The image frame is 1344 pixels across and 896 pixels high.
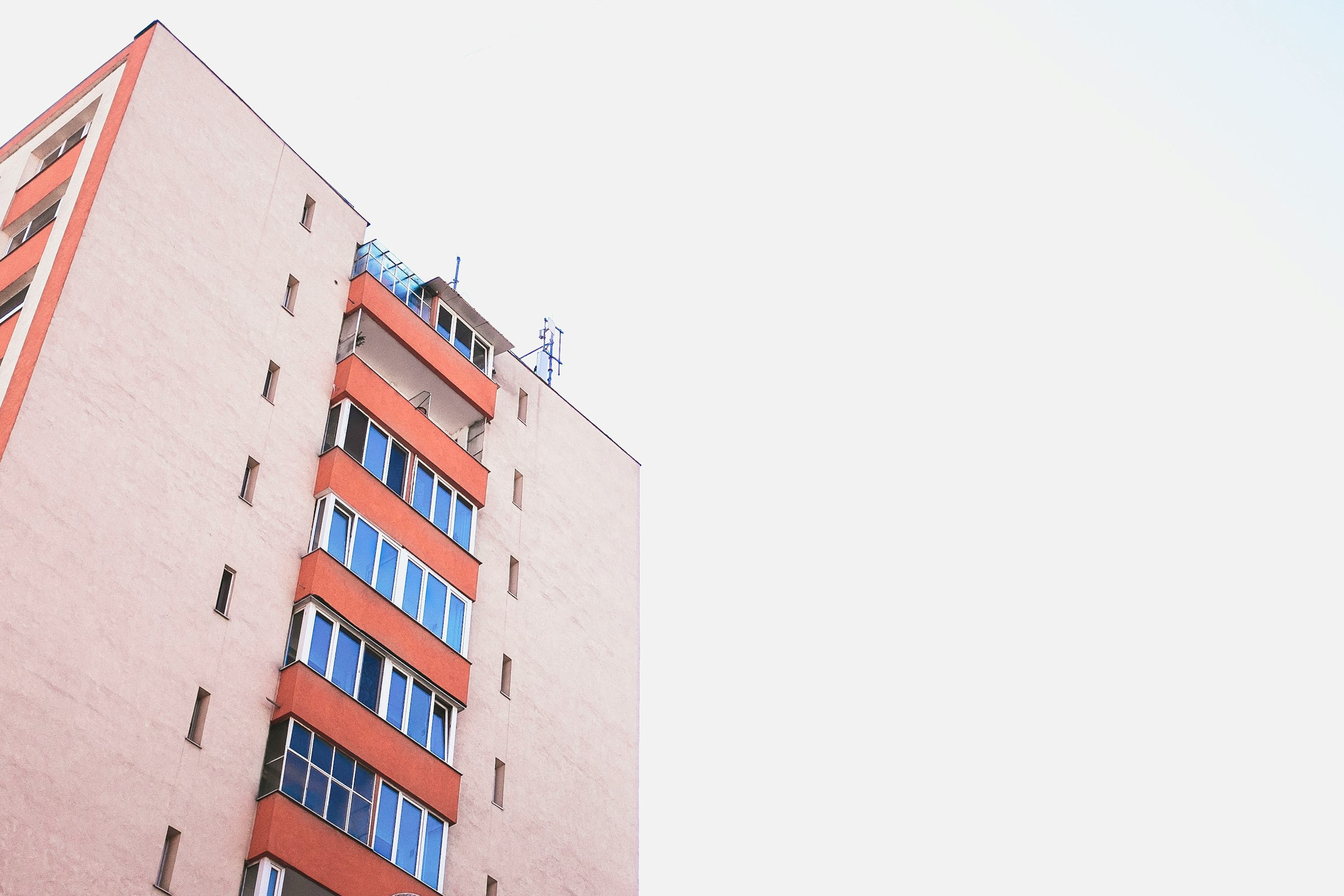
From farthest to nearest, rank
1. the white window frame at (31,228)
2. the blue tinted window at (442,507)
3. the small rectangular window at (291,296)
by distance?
the blue tinted window at (442,507)
the small rectangular window at (291,296)
the white window frame at (31,228)

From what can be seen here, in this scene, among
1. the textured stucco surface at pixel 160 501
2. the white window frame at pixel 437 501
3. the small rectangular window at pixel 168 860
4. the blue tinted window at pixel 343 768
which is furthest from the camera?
the white window frame at pixel 437 501

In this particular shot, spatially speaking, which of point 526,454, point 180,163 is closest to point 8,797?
point 180,163

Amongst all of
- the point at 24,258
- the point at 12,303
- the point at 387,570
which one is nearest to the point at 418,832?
the point at 387,570

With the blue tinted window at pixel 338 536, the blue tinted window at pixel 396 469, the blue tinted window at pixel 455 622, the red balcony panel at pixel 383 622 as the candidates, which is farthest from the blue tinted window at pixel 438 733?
the blue tinted window at pixel 396 469

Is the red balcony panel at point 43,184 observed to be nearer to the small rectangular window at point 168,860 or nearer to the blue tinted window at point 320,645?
the blue tinted window at point 320,645

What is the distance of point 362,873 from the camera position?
31578 mm

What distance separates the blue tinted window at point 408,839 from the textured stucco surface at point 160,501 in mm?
4036

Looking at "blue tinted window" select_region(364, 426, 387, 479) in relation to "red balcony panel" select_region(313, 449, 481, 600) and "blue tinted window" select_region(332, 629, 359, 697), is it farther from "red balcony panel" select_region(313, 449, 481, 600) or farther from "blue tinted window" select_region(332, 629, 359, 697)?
"blue tinted window" select_region(332, 629, 359, 697)

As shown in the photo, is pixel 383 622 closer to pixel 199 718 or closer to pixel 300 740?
pixel 300 740

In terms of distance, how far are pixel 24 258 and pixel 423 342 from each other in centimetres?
1102

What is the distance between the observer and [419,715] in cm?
3569

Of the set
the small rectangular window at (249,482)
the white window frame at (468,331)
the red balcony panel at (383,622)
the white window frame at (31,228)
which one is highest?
the white window frame at (468,331)

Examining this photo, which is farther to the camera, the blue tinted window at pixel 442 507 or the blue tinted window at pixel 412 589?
the blue tinted window at pixel 442 507

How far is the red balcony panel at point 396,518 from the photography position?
121ft
